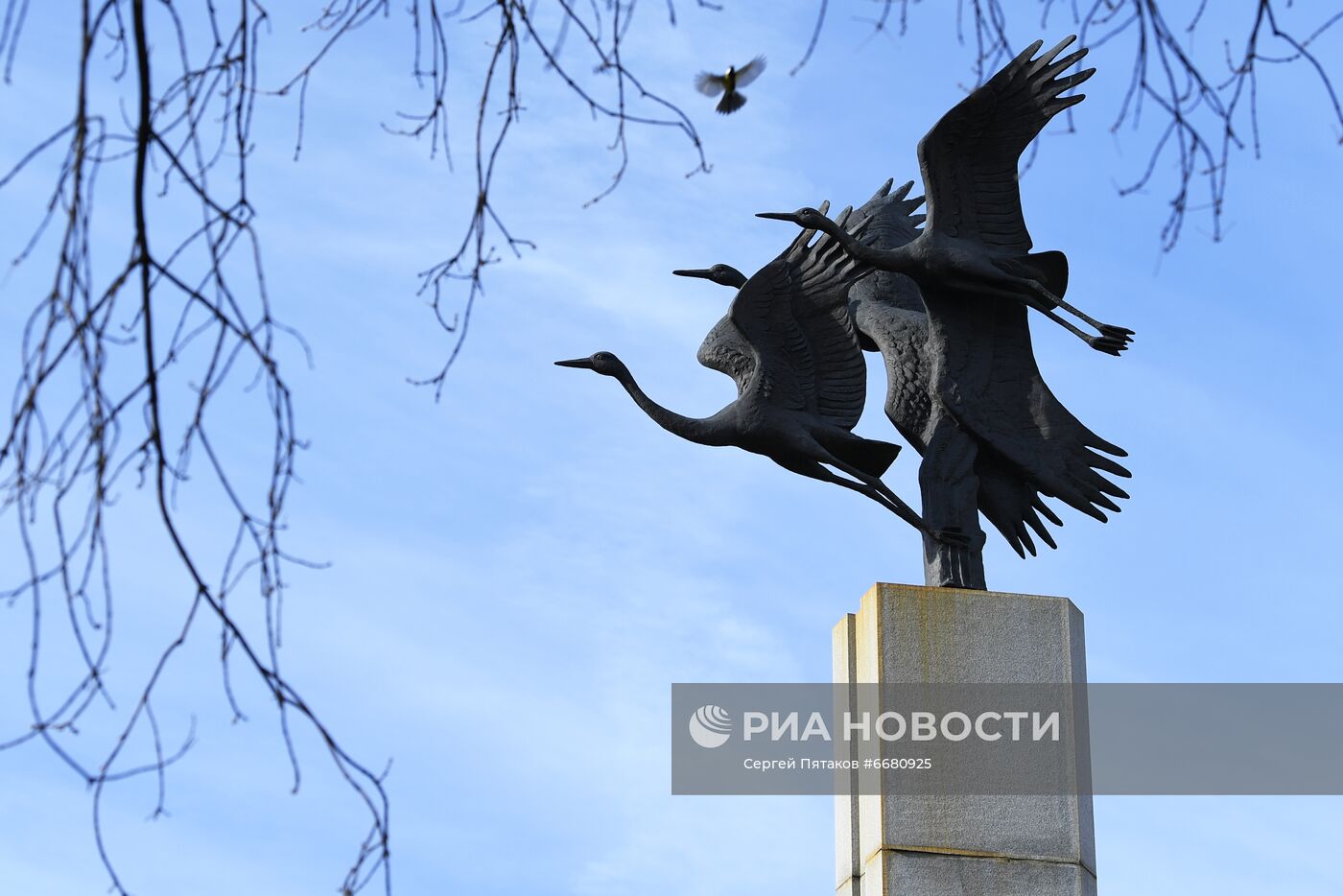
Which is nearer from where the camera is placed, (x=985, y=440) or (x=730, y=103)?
(x=730, y=103)

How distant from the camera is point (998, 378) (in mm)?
8617

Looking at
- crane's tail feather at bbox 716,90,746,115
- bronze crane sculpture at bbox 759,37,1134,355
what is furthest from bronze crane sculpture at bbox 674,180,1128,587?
crane's tail feather at bbox 716,90,746,115

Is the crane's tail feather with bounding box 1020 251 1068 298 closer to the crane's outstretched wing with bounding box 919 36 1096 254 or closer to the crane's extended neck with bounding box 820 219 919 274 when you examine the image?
the crane's outstretched wing with bounding box 919 36 1096 254

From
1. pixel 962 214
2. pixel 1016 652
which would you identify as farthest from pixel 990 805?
pixel 962 214

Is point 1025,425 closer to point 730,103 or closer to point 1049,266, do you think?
point 1049,266

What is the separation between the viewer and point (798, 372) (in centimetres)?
893

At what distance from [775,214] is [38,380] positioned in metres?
6.73

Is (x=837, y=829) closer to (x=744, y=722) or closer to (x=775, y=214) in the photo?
(x=744, y=722)

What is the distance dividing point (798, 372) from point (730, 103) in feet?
7.23

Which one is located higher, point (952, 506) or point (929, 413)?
point (929, 413)

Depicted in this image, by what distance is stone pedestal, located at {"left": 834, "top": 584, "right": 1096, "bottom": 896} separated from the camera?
7453mm

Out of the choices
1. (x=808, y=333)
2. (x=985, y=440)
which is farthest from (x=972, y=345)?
(x=808, y=333)

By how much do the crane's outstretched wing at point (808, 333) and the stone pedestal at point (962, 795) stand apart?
3.93 ft

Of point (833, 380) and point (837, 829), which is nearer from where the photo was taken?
point (837, 829)
